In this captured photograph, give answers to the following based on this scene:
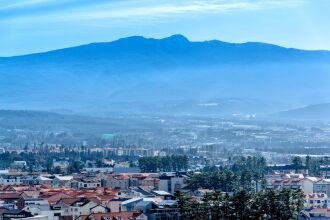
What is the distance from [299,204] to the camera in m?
40.4

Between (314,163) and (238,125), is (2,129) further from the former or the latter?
(314,163)

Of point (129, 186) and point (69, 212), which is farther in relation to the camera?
point (129, 186)

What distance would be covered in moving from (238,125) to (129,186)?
11079cm

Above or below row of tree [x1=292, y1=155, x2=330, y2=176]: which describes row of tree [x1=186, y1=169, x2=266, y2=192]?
below

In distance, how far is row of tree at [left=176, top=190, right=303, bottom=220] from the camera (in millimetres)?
36844

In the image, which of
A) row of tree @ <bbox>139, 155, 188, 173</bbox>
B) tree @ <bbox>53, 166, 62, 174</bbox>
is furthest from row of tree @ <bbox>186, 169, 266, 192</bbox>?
tree @ <bbox>53, 166, 62, 174</bbox>

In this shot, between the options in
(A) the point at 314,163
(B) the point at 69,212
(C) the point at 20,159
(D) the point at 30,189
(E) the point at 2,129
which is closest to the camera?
(B) the point at 69,212

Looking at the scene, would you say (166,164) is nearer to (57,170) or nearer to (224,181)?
(57,170)

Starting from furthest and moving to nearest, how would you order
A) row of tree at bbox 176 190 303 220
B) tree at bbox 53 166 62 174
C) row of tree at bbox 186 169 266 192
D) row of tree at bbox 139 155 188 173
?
row of tree at bbox 139 155 188 173 < tree at bbox 53 166 62 174 < row of tree at bbox 186 169 266 192 < row of tree at bbox 176 190 303 220

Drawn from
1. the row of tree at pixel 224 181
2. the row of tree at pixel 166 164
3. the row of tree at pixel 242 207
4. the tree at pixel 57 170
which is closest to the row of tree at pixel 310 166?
the row of tree at pixel 166 164

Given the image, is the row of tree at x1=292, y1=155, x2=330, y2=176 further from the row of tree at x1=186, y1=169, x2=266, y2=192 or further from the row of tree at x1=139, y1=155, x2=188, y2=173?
the row of tree at x1=186, y1=169, x2=266, y2=192

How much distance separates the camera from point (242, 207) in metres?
36.9

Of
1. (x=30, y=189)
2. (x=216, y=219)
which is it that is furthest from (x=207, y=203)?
(x=30, y=189)

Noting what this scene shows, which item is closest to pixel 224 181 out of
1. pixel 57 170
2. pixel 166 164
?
pixel 166 164
